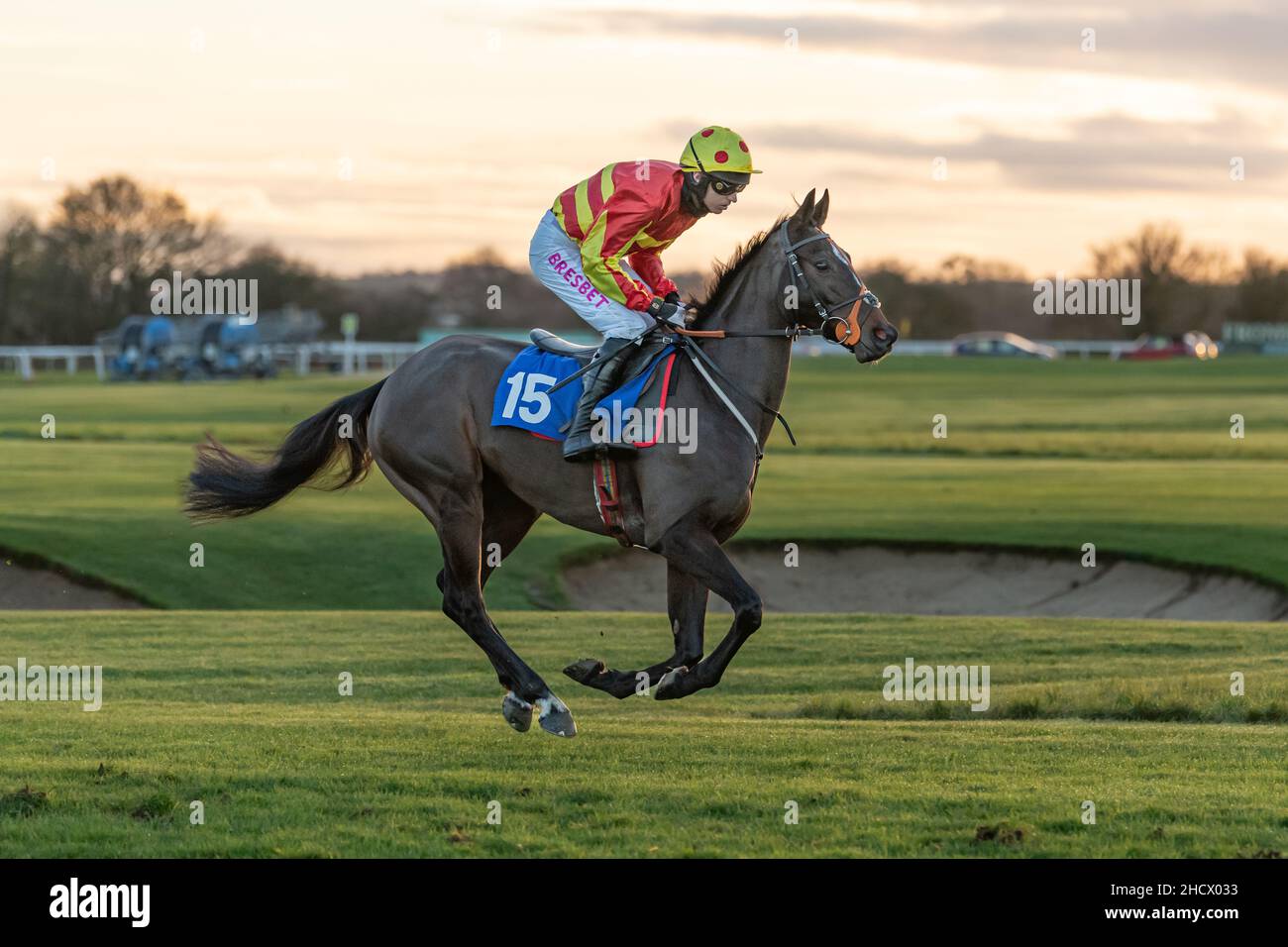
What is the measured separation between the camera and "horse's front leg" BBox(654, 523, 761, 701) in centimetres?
879

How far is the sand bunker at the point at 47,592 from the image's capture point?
1866cm

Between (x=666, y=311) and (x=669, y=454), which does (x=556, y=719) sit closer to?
(x=669, y=454)

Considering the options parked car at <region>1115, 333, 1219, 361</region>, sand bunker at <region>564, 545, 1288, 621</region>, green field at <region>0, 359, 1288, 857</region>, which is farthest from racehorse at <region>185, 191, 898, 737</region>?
parked car at <region>1115, 333, 1219, 361</region>

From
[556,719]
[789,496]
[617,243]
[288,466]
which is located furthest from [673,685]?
[789,496]

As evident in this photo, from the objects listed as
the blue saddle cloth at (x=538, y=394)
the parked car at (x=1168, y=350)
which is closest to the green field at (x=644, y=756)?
the blue saddle cloth at (x=538, y=394)

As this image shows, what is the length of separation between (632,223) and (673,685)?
254 centimetres

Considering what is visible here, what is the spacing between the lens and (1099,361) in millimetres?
73000

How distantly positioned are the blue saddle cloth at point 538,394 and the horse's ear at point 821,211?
1079mm

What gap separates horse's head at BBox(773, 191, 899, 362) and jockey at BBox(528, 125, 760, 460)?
424 mm

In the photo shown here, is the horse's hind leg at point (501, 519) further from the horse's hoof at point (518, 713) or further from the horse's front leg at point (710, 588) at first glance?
the horse's front leg at point (710, 588)

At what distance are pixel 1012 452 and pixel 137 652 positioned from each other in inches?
1085

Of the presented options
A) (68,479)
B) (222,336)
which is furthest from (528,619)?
(222,336)

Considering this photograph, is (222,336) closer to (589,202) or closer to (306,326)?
(306,326)

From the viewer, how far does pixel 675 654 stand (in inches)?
366
